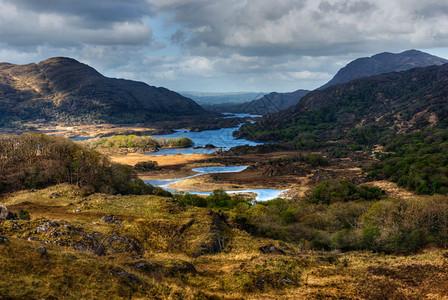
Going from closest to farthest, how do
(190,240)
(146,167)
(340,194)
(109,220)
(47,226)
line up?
(47,226), (190,240), (109,220), (340,194), (146,167)

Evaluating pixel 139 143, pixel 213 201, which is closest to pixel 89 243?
pixel 213 201

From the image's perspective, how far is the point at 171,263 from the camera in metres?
17.4

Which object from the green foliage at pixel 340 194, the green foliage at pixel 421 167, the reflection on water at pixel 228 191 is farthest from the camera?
the reflection on water at pixel 228 191

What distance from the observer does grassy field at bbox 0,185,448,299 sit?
525 inches

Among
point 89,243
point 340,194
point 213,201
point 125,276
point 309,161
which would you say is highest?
point 125,276

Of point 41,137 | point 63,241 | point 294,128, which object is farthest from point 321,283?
point 294,128

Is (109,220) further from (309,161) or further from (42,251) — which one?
(309,161)

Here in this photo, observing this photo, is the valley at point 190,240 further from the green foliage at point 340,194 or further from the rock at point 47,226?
the green foliage at point 340,194

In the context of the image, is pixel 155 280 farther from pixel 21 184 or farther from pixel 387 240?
pixel 21 184

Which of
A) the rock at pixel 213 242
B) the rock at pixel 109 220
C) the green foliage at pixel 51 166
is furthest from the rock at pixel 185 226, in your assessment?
the green foliage at pixel 51 166

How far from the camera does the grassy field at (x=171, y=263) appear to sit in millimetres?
13344

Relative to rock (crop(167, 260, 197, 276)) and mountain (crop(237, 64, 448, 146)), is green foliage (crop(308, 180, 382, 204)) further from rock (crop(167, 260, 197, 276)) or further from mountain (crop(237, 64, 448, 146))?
mountain (crop(237, 64, 448, 146))

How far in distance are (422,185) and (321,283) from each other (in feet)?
189

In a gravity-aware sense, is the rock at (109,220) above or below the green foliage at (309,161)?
above
